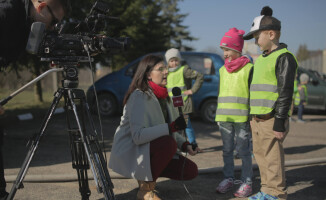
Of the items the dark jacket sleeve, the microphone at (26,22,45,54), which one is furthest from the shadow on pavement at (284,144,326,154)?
the microphone at (26,22,45,54)

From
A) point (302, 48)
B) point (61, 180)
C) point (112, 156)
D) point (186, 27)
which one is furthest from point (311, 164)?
point (302, 48)

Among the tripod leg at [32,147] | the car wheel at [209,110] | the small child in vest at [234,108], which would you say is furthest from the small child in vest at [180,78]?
the car wheel at [209,110]

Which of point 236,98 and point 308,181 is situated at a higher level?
point 236,98

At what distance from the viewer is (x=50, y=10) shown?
2.46 meters

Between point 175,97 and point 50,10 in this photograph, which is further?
point 175,97

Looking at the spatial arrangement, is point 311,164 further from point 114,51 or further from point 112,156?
point 114,51

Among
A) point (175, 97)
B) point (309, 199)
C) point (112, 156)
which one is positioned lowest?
point (309, 199)

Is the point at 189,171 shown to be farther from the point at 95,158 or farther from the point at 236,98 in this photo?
the point at 95,158

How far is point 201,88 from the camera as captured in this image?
973 cm

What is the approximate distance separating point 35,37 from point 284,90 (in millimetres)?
2232

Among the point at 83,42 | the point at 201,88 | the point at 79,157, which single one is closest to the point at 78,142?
the point at 79,157

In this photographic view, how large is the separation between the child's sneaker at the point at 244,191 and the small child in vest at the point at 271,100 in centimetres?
20

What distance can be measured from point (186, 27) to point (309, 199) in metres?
38.5

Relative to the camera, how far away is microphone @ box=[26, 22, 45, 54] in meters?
2.36
